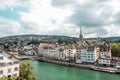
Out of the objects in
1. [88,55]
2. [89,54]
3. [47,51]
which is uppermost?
[47,51]

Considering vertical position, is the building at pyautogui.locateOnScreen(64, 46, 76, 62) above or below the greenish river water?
above

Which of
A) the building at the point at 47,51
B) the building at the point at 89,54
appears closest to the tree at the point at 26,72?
the building at the point at 89,54

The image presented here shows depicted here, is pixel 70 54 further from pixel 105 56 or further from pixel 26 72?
pixel 26 72

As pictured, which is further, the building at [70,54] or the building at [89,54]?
the building at [70,54]

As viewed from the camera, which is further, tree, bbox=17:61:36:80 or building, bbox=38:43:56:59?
building, bbox=38:43:56:59

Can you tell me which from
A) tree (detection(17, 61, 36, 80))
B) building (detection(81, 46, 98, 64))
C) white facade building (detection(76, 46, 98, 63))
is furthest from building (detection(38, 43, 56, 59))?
tree (detection(17, 61, 36, 80))

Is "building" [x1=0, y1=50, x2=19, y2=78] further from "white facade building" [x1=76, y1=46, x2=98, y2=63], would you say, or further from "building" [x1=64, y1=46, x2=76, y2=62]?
"building" [x1=64, y1=46, x2=76, y2=62]

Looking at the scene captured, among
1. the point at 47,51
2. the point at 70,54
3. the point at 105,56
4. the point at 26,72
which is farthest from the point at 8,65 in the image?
the point at 47,51

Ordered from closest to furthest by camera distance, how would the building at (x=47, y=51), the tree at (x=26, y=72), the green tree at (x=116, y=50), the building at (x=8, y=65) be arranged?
the building at (x=8, y=65), the tree at (x=26, y=72), the green tree at (x=116, y=50), the building at (x=47, y=51)

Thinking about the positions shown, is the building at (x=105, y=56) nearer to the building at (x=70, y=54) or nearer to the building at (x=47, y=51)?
the building at (x=70, y=54)
